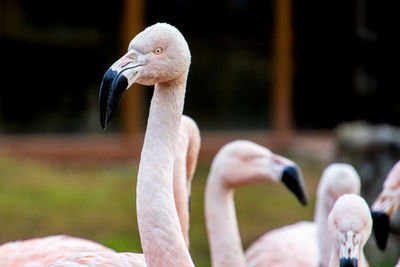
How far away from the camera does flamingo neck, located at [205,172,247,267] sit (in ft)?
10.9

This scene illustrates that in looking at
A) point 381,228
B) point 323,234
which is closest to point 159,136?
point 381,228

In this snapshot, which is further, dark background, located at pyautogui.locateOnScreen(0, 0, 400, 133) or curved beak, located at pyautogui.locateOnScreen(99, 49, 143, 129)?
dark background, located at pyautogui.locateOnScreen(0, 0, 400, 133)

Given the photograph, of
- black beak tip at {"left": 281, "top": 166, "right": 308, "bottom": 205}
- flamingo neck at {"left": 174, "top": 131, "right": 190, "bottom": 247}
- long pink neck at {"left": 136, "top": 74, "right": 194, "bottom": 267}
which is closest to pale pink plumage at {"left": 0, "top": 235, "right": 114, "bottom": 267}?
flamingo neck at {"left": 174, "top": 131, "right": 190, "bottom": 247}

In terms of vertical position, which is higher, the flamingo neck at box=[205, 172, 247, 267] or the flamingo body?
the flamingo neck at box=[205, 172, 247, 267]

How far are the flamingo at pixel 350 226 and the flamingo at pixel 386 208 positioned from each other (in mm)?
404

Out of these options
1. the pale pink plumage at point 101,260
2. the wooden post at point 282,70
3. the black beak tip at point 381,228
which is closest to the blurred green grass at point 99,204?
the wooden post at point 282,70

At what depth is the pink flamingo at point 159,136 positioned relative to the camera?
2.18 m

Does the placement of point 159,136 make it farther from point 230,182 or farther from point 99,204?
point 99,204

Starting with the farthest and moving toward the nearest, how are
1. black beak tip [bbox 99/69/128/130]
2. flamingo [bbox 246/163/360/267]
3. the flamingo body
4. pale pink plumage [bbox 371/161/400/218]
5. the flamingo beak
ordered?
the flamingo body
flamingo [bbox 246/163/360/267]
pale pink plumage [bbox 371/161/400/218]
the flamingo beak
black beak tip [bbox 99/69/128/130]

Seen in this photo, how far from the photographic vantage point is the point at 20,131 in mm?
8984

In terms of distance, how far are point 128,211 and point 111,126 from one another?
254cm

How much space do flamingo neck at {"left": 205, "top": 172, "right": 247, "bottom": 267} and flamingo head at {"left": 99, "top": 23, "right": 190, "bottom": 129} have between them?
1246 mm

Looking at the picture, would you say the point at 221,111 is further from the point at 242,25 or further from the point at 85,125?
the point at 85,125

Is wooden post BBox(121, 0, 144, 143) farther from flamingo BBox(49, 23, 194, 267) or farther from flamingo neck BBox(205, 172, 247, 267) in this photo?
flamingo BBox(49, 23, 194, 267)
